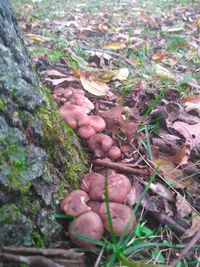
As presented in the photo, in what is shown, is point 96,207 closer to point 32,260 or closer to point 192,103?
point 32,260

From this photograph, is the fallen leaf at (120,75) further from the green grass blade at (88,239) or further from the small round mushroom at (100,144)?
the green grass blade at (88,239)

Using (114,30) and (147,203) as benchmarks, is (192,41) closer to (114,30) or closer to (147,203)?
(114,30)

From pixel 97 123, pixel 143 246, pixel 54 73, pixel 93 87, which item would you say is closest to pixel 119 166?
pixel 97 123

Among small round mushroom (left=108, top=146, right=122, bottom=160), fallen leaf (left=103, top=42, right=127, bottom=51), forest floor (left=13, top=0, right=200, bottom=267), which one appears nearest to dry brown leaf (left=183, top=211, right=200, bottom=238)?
forest floor (left=13, top=0, right=200, bottom=267)

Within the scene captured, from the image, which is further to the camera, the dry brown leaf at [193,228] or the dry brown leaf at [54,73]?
the dry brown leaf at [54,73]

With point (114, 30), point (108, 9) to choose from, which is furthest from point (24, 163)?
point (108, 9)

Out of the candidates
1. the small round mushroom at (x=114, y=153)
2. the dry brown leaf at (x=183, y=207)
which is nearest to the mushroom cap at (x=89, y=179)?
the small round mushroom at (x=114, y=153)
